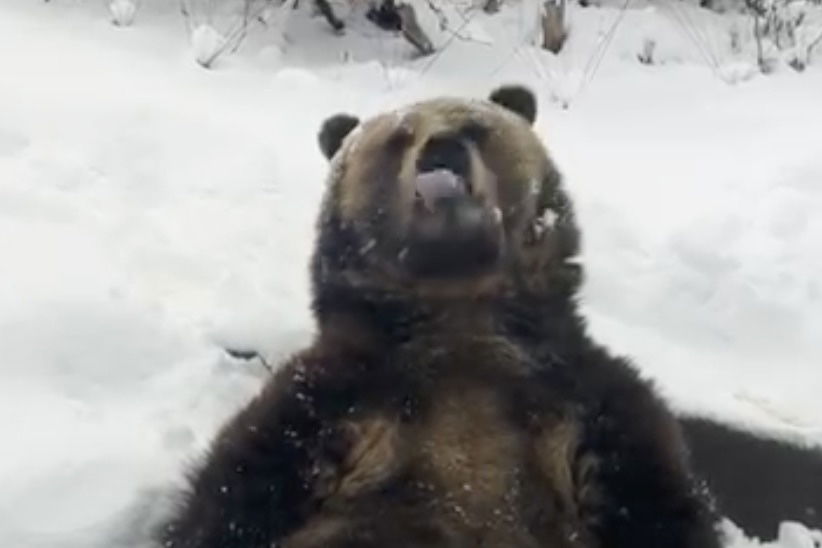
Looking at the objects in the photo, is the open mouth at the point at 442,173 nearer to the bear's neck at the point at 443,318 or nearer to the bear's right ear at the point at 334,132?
the bear's neck at the point at 443,318

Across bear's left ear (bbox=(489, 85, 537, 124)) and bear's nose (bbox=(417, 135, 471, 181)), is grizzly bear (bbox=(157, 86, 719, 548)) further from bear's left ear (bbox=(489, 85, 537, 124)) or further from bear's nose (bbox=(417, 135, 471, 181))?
bear's left ear (bbox=(489, 85, 537, 124))

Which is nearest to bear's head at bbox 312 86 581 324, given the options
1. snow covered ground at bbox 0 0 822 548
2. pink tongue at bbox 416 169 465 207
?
pink tongue at bbox 416 169 465 207

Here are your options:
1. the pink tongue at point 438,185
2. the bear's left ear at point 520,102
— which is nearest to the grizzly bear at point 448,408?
the pink tongue at point 438,185

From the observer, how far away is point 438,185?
4418 mm

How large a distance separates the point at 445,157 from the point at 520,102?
59cm

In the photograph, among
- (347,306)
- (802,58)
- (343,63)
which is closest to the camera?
(347,306)

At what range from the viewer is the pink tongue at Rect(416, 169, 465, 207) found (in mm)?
4414

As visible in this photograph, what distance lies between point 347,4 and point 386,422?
185 inches

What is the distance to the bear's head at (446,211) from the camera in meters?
4.43

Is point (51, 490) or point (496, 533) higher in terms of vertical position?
point (496, 533)

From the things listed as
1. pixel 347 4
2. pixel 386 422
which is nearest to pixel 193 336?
pixel 386 422

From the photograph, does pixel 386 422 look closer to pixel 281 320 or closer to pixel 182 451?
pixel 182 451

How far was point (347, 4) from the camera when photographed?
28.5 ft

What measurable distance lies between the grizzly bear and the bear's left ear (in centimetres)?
37
